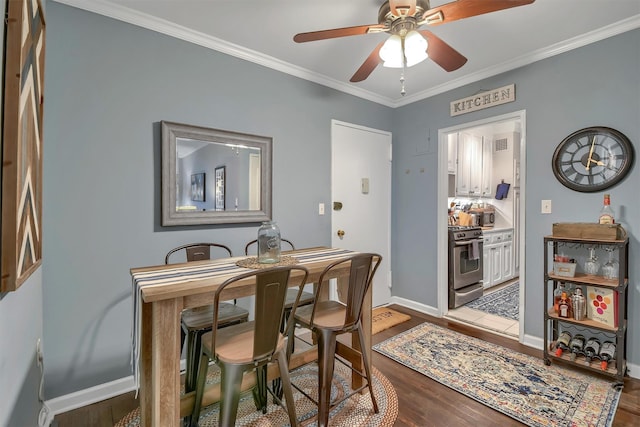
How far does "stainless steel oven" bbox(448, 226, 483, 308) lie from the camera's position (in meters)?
3.48

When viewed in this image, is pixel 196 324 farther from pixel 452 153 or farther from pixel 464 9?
pixel 452 153

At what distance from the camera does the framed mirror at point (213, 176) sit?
Result: 2.21 metres

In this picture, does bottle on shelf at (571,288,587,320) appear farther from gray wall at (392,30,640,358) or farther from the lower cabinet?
the lower cabinet

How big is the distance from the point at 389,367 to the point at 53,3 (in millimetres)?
3273

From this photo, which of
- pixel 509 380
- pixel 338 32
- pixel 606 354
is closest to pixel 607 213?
pixel 606 354

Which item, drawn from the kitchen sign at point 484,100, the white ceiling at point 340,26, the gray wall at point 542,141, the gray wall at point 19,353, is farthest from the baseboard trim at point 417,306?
the gray wall at point 19,353

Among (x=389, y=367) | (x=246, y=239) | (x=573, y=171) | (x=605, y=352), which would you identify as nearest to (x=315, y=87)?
(x=246, y=239)

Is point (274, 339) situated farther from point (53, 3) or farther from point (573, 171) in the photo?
point (573, 171)

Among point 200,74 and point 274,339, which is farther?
point 200,74

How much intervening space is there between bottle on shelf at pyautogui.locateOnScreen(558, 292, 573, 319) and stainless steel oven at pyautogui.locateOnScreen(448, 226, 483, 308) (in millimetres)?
1168

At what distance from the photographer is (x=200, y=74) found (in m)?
2.37

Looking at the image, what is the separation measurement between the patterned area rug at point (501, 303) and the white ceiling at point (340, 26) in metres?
2.58

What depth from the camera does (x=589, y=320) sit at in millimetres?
2240

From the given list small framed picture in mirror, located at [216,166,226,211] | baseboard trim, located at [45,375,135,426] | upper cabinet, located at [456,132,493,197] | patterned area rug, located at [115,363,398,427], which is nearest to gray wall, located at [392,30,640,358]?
upper cabinet, located at [456,132,493,197]
